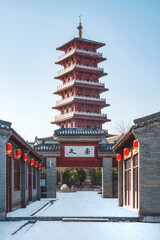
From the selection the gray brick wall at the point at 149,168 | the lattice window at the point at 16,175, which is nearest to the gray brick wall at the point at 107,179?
the lattice window at the point at 16,175

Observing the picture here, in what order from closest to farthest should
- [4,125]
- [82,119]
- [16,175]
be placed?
[4,125]
[16,175]
[82,119]

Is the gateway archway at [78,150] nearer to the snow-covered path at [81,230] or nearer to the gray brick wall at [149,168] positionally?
the gray brick wall at [149,168]

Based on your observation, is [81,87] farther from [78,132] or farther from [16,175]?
[16,175]

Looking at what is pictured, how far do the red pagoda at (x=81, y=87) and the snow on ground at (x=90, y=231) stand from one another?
36.4m

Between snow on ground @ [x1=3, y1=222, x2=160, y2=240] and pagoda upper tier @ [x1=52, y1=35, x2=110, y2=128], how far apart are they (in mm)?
36408

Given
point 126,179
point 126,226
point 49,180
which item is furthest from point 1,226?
point 49,180

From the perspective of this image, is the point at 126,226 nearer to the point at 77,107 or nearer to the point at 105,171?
the point at 105,171

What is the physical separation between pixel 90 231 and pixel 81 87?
39.7 metres

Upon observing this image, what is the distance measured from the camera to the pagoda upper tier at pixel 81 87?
47.8m

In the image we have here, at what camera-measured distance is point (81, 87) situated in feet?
158

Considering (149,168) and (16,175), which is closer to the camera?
(149,168)

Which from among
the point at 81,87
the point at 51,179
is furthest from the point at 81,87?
the point at 51,179

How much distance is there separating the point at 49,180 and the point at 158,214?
566 inches

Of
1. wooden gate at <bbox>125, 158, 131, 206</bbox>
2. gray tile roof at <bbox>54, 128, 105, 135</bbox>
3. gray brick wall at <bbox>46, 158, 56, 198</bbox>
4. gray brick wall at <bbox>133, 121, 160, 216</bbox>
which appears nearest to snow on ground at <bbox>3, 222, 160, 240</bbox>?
gray brick wall at <bbox>133, 121, 160, 216</bbox>
